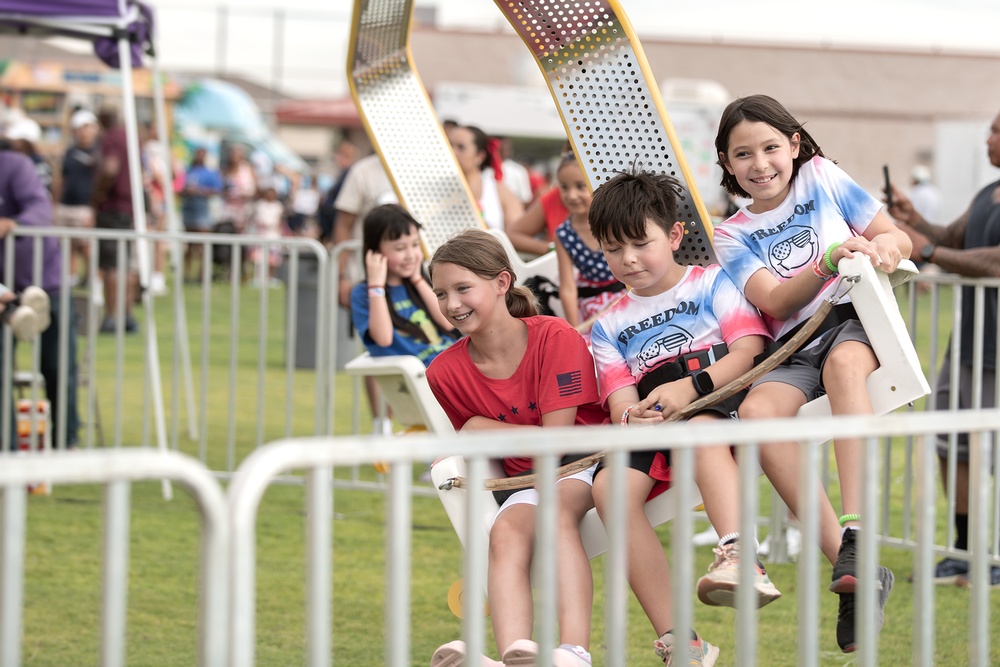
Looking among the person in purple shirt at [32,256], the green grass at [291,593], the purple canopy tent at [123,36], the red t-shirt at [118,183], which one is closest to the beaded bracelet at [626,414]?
the green grass at [291,593]

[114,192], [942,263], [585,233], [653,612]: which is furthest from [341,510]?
[114,192]

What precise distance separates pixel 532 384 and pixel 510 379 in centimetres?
6

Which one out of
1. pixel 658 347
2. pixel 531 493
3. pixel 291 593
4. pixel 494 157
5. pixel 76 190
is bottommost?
pixel 291 593

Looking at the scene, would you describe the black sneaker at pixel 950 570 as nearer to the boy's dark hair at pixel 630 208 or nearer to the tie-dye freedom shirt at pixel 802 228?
the tie-dye freedom shirt at pixel 802 228

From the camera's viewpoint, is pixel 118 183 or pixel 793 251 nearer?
pixel 793 251

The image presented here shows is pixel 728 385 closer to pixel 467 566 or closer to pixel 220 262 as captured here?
pixel 467 566

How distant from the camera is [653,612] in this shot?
3.17m

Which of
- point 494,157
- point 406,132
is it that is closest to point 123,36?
point 494,157

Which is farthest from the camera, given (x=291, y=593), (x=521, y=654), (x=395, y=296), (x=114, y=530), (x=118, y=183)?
(x=118, y=183)

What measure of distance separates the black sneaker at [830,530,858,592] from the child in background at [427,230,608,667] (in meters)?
0.59

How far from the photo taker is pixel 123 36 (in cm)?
723

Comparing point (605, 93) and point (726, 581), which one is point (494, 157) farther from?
point (726, 581)

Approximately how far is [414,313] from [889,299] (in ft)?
8.37

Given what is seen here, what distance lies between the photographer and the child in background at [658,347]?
3.17 meters
